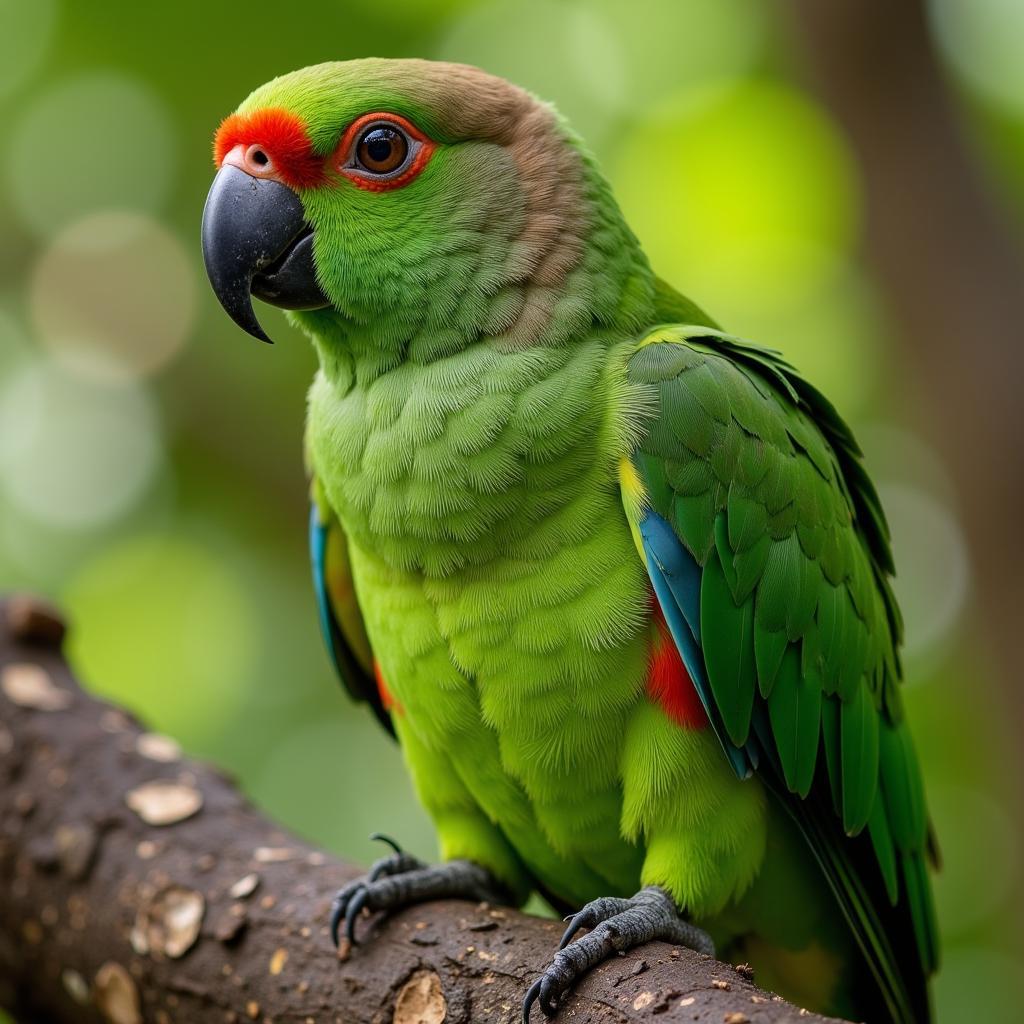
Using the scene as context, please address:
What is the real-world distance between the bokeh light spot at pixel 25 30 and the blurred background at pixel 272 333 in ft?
0.05

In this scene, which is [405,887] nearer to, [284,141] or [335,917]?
[335,917]

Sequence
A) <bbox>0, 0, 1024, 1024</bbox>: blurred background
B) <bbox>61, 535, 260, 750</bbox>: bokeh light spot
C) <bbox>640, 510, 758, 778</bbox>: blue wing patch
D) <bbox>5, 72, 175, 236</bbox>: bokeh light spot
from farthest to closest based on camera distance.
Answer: <bbox>61, 535, 260, 750</bbox>: bokeh light spot < <bbox>5, 72, 175, 236</bbox>: bokeh light spot < <bbox>0, 0, 1024, 1024</bbox>: blurred background < <bbox>640, 510, 758, 778</bbox>: blue wing patch

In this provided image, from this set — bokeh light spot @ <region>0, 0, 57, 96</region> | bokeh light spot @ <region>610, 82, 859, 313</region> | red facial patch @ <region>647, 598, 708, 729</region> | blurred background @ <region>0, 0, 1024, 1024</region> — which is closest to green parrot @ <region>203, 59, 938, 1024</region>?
red facial patch @ <region>647, 598, 708, 729</region>

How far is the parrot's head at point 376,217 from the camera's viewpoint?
3186 mm

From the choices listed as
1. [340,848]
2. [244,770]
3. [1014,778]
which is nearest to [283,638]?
[244,770]

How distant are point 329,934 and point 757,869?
1.16 meters

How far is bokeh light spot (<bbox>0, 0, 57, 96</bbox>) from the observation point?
805 cm

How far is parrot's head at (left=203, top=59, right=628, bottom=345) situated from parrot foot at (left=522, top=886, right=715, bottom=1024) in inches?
59.7

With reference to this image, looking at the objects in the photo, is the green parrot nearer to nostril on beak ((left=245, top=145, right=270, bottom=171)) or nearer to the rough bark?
nostril on beak ((left=245, top=145, right=270, bottom=171))

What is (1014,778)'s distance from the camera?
6.20 metres

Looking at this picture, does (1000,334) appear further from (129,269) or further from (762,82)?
(129,269)

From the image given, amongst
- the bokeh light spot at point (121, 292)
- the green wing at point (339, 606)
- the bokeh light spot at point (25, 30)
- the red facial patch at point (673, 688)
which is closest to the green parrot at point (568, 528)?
the red facial patch at point (673, 688)

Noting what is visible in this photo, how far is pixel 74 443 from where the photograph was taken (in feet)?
27.9

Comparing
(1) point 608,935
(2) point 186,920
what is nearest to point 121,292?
(2) point 186,920
